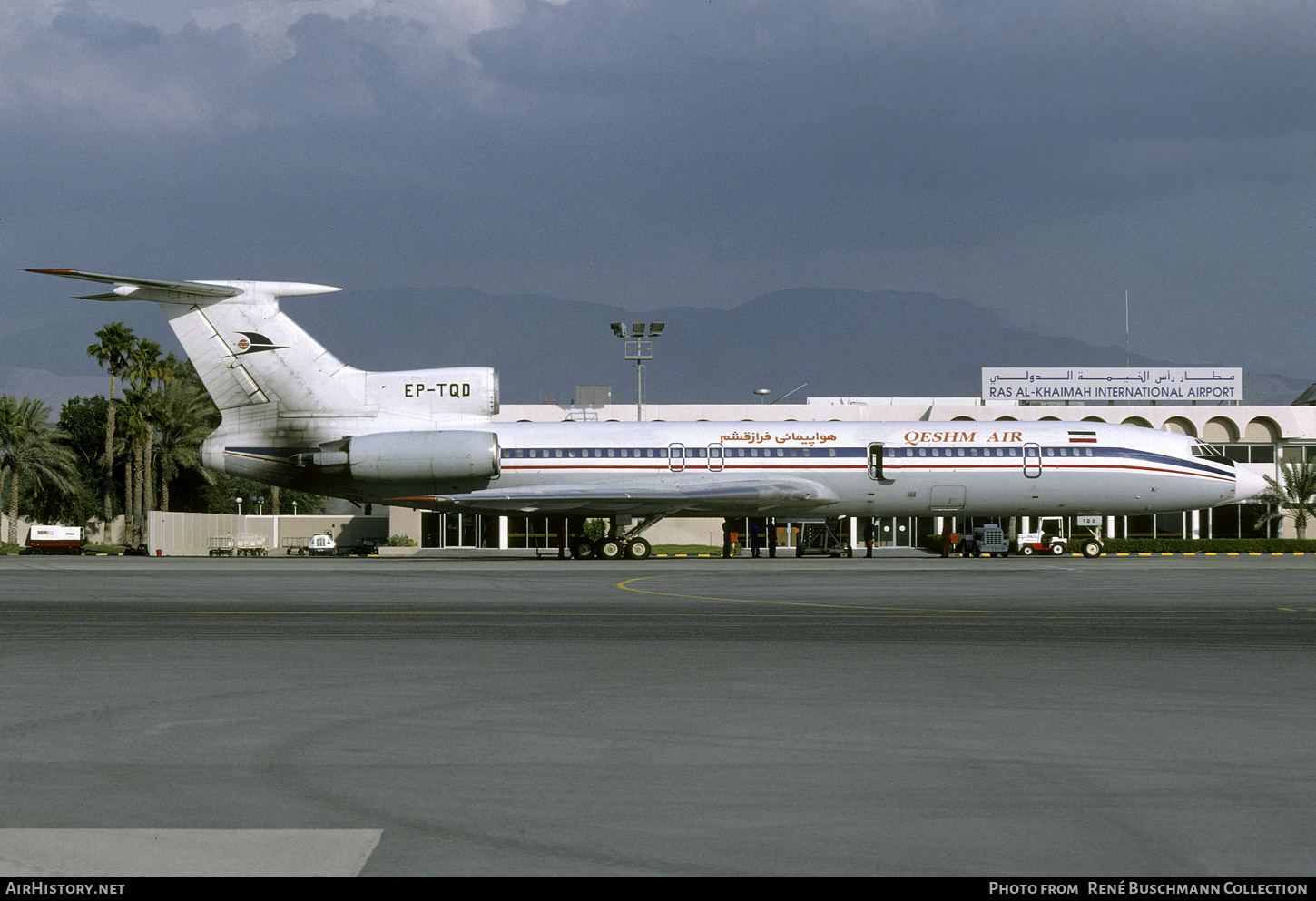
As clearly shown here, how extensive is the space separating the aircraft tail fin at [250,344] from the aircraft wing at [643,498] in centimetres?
483

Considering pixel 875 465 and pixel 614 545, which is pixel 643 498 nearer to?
pixel 614 545

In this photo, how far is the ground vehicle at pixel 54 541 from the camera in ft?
177

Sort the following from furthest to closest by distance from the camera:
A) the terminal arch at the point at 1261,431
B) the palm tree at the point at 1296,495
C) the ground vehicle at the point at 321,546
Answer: the terminal arch at the point at 1261,431 → the ground vehicle at the point at 321,546 → the palm tree at the point at 1296,495

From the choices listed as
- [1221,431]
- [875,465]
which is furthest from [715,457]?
[1221,431]

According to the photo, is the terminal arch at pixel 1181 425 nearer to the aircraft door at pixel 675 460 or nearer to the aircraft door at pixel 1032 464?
the aircraft door at pixel 1032 464

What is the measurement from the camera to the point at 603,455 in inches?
1524

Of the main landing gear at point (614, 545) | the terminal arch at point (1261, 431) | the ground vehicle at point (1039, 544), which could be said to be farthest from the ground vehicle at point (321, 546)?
the terminal arch at point (1261, 431)

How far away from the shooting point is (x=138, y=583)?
25062mm

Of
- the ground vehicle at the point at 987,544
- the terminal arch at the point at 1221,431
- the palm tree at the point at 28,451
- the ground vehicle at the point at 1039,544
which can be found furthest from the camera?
the palm tree at the point at 28,451

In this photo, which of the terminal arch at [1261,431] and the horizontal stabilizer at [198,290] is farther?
the terminal arch at [1261,431]

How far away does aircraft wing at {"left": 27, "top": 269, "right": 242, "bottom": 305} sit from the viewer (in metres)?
33.5

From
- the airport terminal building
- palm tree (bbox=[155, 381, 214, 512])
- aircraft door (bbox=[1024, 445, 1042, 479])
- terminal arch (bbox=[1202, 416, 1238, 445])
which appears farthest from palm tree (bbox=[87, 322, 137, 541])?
terminal arch (bbox=[1202, 416, 1238, 445])

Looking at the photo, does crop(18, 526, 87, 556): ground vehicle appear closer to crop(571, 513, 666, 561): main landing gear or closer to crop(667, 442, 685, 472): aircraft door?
crop(571, 513, 666, 561): main landing gear

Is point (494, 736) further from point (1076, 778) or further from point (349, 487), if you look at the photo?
point (349, 487)
